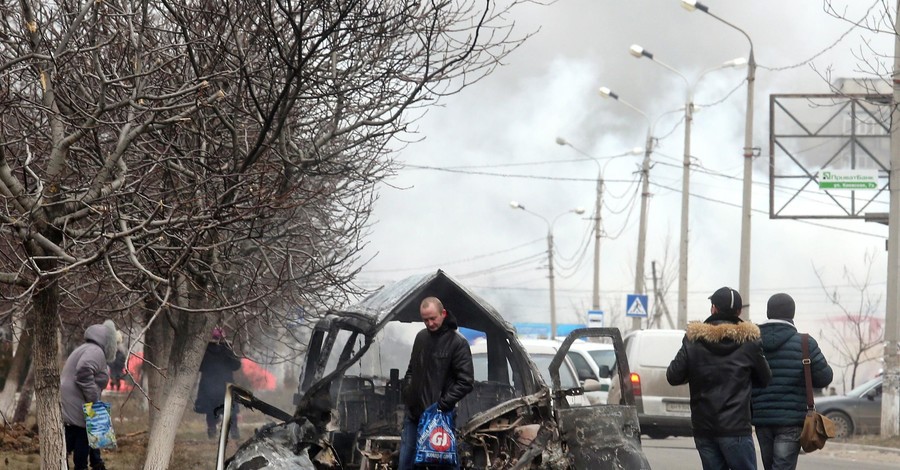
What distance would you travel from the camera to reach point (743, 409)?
27.1 feet

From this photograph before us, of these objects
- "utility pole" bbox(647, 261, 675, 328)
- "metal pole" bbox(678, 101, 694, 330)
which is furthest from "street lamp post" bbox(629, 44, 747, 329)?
"utility pole" bbox(647, 261, 675, 328)

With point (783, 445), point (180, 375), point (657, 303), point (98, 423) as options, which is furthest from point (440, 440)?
point (657, 303)

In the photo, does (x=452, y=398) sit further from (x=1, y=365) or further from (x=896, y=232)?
(x=1, y=365)

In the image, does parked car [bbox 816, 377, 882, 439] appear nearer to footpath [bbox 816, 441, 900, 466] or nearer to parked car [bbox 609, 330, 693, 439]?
footpath [bbox 816, 441, 900, 466]

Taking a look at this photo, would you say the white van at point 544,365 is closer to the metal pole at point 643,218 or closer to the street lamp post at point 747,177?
the street lamp post at point 747,177

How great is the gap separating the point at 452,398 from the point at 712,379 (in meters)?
1.88

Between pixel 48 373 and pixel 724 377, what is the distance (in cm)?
450

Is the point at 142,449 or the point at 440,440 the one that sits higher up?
the point at 440,440

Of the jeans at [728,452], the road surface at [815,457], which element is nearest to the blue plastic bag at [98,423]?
the jeans at [728,452]

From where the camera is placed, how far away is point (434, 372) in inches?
368

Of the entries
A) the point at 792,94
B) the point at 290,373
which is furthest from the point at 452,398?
the point at 792,94

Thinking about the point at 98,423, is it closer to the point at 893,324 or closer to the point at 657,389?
the point at 657,389

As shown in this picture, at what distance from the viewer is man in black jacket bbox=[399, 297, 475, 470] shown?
367 inches

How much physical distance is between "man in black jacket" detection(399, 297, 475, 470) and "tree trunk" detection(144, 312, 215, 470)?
4216mm
